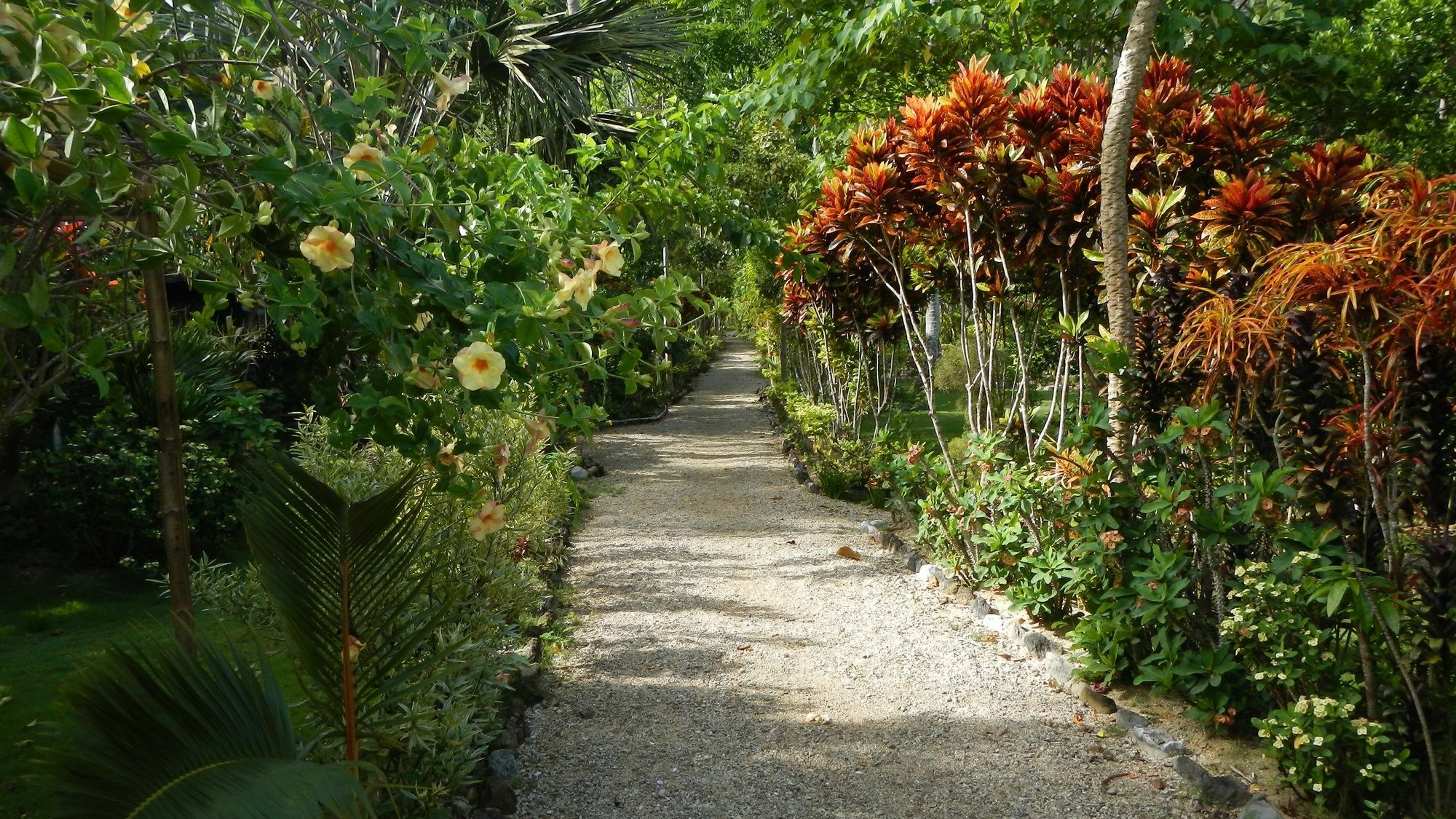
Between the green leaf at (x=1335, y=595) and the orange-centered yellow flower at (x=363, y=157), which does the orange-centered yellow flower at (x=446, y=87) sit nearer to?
the orange-centered yellow flower at (x=363, y=157)

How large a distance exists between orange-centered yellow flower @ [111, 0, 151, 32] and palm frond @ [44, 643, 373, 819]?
1.17m

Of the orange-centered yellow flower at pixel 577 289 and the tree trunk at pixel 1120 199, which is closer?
the orange-centered yellow flower at pixel 577 289

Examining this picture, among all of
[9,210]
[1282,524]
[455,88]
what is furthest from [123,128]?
[1282,524]

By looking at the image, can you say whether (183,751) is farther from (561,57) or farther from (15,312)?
(561,57)

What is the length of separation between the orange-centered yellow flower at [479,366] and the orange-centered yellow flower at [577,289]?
0.76ft

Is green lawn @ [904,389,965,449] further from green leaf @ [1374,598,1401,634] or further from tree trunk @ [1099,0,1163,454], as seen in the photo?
green leaf @ [1374,598,1401,634]

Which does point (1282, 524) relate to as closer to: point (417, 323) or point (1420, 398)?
point (1420, 398)

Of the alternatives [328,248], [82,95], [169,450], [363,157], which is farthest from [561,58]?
[82,95]

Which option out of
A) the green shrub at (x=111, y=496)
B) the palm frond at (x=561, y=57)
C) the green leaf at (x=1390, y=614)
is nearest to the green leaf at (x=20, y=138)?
the green leaf at (x=1390, y=614)

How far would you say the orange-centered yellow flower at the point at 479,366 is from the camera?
6.59 feet

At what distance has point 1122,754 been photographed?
3770 millimetres

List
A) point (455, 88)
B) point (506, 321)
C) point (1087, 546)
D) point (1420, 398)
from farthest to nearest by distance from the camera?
point (1087, 546)
point (1420, 398)
point (455, 88)
point (506, 321)

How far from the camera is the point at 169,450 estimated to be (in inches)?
96.0

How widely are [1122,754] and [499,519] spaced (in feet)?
8.10
